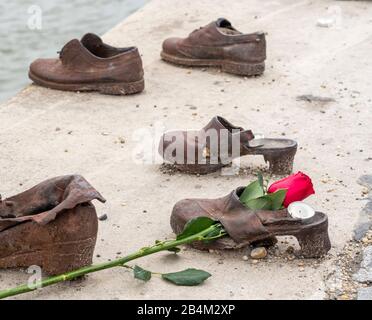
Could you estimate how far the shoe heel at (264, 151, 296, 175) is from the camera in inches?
165

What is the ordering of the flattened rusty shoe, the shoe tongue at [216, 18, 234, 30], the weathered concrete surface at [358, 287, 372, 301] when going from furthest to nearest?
the shoe tongue at [216, 18, 234, 30] → the flattened rusty shoe → the weathered concrete surface at [358, 287, 372, 301]

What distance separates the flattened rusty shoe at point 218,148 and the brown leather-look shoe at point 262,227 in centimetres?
69

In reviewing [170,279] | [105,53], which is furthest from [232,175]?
[105,53]

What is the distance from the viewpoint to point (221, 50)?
5664mm

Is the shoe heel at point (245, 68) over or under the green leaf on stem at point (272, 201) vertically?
under

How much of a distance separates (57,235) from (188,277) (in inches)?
18.6

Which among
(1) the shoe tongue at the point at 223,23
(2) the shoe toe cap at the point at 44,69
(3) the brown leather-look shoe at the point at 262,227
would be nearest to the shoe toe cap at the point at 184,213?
(3) the brown leather-look shoe at the point at 262,227

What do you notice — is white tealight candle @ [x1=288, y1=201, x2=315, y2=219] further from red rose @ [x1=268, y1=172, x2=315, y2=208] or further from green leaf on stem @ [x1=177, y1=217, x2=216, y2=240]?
green leaf on stem @ [x1=177, y1=217, x2=216, y2=240]

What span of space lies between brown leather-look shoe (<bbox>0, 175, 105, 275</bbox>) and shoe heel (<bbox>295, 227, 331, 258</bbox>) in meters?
0.75

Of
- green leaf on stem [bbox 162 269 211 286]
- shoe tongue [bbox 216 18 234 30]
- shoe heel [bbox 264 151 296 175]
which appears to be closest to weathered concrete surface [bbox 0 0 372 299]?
green leaf on stem [bbox 162 269 211 286]

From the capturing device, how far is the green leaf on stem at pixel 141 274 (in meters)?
3.24

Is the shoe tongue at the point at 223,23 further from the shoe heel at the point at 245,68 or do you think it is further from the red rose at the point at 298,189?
the red rose at the point at 298,189
